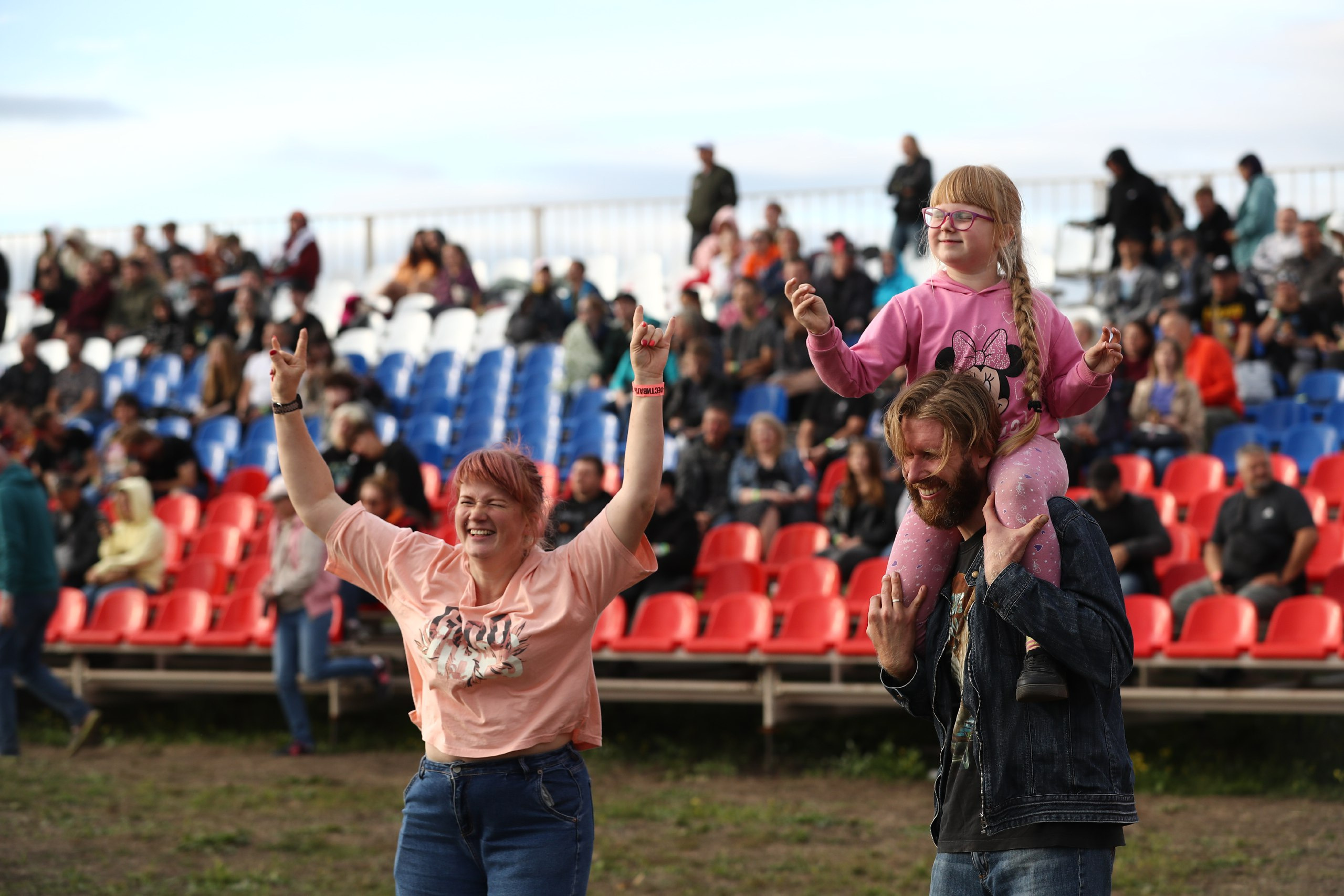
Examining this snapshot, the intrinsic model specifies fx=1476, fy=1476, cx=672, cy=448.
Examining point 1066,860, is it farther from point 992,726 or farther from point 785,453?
point 785,453

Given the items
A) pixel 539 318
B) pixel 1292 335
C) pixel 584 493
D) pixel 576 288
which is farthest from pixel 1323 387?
pixel 539 318

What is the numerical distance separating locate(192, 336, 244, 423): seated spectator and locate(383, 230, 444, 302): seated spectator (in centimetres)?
265

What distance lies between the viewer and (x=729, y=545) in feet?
32.0

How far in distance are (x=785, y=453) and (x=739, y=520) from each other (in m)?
0.56

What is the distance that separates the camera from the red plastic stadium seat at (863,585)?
28.1 feet

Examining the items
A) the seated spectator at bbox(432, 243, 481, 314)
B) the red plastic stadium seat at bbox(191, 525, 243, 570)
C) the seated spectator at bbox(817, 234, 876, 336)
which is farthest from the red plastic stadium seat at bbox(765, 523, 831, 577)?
the seated spectator at bbox(432, 243, 481, 314)

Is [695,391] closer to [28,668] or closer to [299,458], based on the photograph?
[28,668]

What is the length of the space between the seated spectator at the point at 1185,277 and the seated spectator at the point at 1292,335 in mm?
552

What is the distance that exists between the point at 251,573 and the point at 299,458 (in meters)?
7.64

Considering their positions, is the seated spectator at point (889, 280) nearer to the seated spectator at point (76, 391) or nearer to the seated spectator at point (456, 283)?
the seated spectator at point (456, 283)

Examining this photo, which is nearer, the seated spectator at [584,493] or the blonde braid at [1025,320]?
the blonde braid at [1025,320]

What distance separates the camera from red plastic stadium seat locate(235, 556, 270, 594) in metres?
10.5

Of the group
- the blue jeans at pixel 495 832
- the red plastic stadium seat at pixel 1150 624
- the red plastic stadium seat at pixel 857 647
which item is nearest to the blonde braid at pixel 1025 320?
the blue jeans at pixel 495 832

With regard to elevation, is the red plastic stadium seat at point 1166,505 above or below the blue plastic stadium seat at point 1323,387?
below
